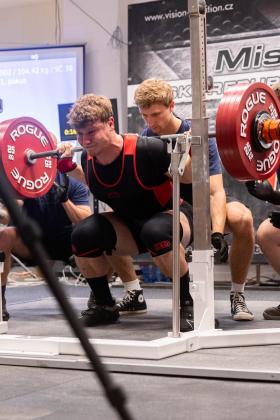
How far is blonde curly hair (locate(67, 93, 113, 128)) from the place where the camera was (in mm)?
2859

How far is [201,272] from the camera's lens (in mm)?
2662

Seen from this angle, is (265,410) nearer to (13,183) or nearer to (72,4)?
(13,183)

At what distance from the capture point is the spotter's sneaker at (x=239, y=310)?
3.16m

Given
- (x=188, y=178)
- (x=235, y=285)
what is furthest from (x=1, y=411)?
(x=235, y=285)

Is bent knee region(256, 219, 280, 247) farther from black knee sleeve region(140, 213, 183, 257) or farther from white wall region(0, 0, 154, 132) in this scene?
white wall region(0, 0, 154, 132)

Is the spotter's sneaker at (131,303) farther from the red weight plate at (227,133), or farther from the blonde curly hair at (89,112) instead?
the red weight plate at (227,133)

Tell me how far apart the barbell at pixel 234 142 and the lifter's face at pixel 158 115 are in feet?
1.08

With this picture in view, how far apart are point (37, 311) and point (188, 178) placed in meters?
1.38

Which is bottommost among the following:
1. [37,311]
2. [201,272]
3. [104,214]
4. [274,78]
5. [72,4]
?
[37,311]

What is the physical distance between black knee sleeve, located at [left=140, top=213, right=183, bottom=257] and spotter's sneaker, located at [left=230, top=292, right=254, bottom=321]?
1.83ft

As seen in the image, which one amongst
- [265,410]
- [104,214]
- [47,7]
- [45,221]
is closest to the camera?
[265,410]

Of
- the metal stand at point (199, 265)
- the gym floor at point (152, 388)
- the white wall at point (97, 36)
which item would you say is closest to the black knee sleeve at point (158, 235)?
the metal stand at point (199, 265)

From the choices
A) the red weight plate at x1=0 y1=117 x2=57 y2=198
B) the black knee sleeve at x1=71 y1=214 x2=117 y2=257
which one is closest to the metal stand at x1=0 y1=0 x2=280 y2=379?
the black knee sleeve at x1=71 y1=214 x2=117 y2=257

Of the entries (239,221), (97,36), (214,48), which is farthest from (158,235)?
(97,36)
